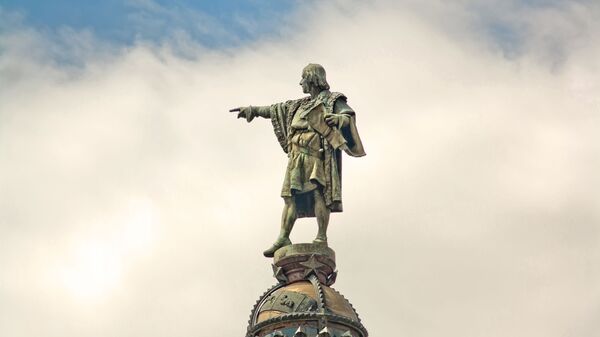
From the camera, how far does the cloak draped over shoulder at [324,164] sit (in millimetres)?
29000

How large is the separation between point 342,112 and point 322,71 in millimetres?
1107

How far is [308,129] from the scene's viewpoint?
29.4 meters

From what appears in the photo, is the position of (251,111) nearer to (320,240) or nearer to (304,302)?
(320,240)

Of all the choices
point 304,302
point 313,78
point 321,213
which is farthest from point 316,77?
point 304,302

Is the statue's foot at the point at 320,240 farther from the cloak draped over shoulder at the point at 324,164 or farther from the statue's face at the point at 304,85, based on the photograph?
the statue's face at the point at 304,85

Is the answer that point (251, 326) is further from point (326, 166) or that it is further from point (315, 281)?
point (326, 166)

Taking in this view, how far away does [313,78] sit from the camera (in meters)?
29.7

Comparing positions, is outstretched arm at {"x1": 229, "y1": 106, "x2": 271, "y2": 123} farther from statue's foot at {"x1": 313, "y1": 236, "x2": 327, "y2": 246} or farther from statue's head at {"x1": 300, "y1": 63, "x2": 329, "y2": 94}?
statue's foot at {"x1": 313, "y1": 236, "x2": 327, "y2": 246}

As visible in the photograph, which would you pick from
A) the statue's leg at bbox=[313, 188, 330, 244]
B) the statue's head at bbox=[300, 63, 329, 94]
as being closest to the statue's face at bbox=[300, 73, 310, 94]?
the statue's head at bbox=[300, 63, 329, 94]

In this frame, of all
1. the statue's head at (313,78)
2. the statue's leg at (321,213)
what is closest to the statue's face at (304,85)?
the statue's head at (313,78)

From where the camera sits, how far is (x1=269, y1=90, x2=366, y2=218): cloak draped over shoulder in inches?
1142

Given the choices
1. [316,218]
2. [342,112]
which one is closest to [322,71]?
[342,112]

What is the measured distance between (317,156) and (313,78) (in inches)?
64.3

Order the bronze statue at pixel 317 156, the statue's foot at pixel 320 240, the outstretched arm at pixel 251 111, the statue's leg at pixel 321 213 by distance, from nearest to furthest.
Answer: the statue's foot at pixel 320 240 < the statue's leg at pixel 321 213 < the bronze statue at pixel 317 156 < the outstretched arm at pixel 251 111
